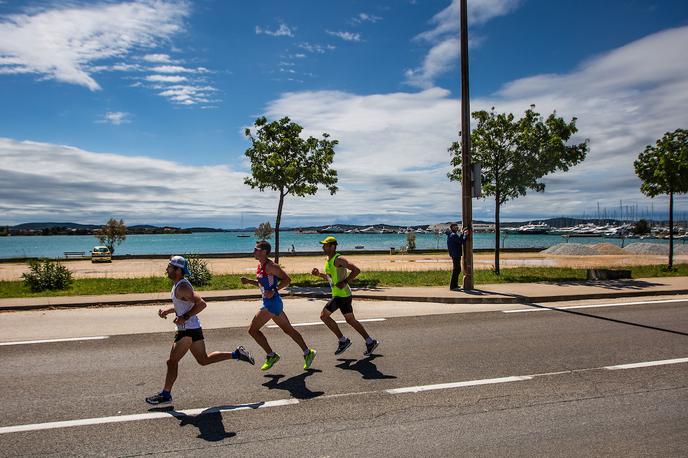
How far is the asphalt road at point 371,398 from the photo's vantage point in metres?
4.29

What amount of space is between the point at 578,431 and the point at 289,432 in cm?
268

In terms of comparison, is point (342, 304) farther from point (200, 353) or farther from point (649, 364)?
point (649, 364)

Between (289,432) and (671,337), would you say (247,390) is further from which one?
(671,337)

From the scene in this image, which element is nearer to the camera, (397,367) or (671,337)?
(397,367)

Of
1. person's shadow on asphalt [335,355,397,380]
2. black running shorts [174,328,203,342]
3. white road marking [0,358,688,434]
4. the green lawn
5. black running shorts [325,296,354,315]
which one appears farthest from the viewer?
the green lawn

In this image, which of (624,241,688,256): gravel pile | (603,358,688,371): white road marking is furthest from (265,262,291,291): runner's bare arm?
(624,241,688,256): gravel pile

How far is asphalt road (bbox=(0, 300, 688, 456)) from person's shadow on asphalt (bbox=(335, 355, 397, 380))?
3 centimetres

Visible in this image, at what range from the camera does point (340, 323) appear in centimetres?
984

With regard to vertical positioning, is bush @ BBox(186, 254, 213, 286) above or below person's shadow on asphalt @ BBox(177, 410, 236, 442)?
above

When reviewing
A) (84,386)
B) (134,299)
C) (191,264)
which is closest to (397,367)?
(84,386)

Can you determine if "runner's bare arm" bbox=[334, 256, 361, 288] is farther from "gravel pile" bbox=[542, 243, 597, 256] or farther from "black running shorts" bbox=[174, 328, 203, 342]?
"gravel pile" bbox=[542, 243, 597, 256]

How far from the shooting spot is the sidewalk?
40.9 ft

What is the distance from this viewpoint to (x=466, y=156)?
44.9 feet

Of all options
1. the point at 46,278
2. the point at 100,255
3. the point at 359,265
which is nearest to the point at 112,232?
the point at 100,255
